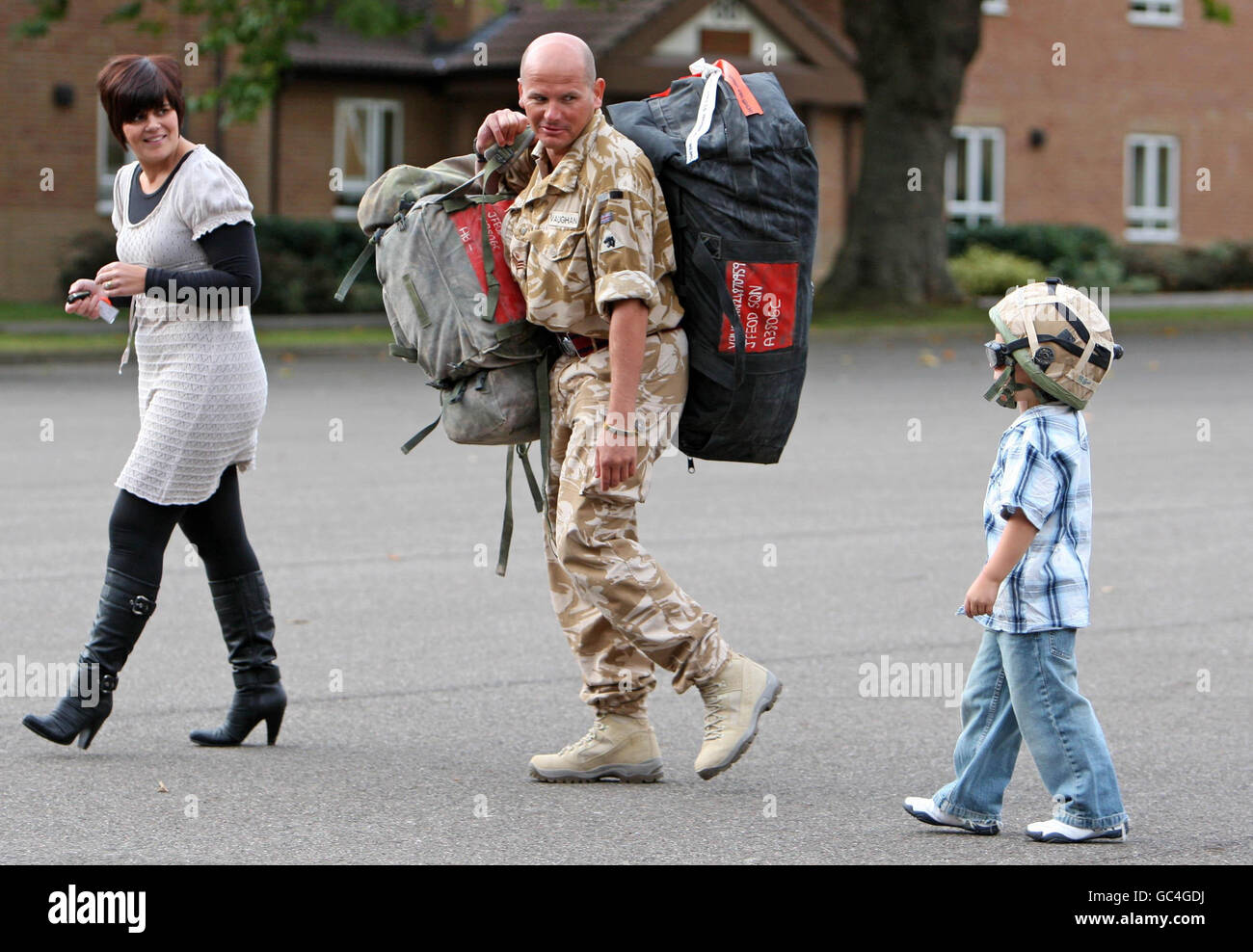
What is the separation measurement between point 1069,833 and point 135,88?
3167mm

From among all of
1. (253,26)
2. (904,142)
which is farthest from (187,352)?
(904,142)

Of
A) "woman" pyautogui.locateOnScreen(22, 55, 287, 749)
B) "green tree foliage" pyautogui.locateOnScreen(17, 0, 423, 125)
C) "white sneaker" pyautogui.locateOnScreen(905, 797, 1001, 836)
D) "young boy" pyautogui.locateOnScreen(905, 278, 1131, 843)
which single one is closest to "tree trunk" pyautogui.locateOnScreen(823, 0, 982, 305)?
"green tree foliage" pyautogui.locateOnScreen(17, 0, 423, 125)

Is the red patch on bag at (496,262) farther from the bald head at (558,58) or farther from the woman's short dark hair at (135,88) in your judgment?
the woman's short dark hair at (135,88)

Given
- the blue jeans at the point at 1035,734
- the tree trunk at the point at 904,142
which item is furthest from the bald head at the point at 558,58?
the tree trunk at the point at 904,142

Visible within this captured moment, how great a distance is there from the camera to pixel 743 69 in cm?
2994

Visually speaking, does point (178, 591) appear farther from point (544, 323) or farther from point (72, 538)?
point (544, 323)

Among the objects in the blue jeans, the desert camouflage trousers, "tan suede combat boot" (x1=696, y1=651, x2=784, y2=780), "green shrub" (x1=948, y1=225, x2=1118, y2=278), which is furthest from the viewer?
"green shrub" (x1=948, y1=225, x2=1118, y2=278)

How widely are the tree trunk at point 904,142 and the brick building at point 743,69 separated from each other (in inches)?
147

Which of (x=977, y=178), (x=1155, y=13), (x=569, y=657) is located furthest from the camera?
(x=1155, y=13)

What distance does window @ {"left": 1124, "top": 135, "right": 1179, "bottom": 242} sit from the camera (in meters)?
36.7

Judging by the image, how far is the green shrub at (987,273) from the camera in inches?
1169

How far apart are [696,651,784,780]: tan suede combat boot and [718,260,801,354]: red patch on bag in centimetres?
88

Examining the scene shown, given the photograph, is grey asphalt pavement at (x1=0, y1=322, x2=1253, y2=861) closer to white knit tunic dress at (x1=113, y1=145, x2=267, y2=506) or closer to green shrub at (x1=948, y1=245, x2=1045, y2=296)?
white knit tunic dress at (x1=113, y1=145, x2=267, y2=506)

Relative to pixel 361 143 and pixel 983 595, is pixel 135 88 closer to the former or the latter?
pixel 983 595
